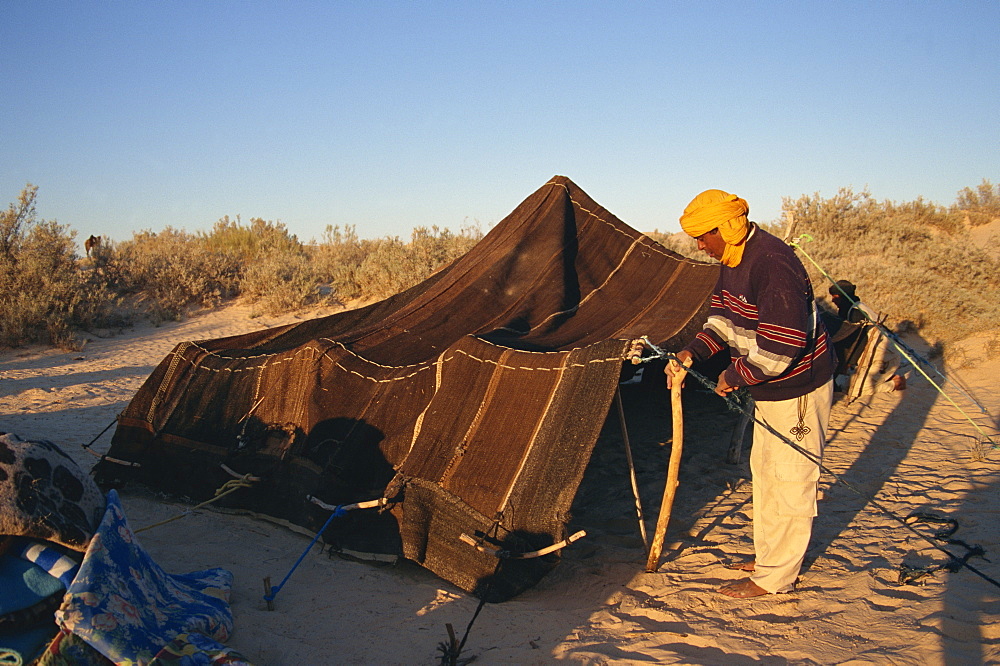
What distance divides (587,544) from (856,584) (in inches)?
62.0

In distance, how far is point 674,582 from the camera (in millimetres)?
4020

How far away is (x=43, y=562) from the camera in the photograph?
2.41m

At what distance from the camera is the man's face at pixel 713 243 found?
355 cm

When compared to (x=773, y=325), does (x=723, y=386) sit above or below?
below

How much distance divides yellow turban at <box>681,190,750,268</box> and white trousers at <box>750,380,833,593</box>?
0.79 meters

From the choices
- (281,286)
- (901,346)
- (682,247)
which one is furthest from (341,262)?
(901,346)

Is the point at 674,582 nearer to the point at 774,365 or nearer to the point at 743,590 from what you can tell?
the point at 743,590

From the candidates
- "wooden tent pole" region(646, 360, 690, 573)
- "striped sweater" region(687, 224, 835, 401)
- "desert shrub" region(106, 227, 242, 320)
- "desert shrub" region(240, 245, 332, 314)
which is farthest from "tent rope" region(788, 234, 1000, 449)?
"desert shrub" region(106, 227, 242, 320)

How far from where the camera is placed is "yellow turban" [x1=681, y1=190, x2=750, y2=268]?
3.46 meters

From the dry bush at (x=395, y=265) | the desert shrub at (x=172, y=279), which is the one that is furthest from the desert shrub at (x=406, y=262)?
the desert shrub at (x=172, y=279)

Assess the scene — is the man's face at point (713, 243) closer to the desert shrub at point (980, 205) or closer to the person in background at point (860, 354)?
the person in background at point (860, 354)

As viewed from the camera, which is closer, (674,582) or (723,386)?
(723,386)

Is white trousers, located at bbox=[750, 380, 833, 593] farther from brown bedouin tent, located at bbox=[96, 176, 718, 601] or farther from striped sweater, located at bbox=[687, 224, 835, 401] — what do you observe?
brown bedouin tent, located at bbox=[96, 176, 718, 601]

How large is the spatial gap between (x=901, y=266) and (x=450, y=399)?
931cm
